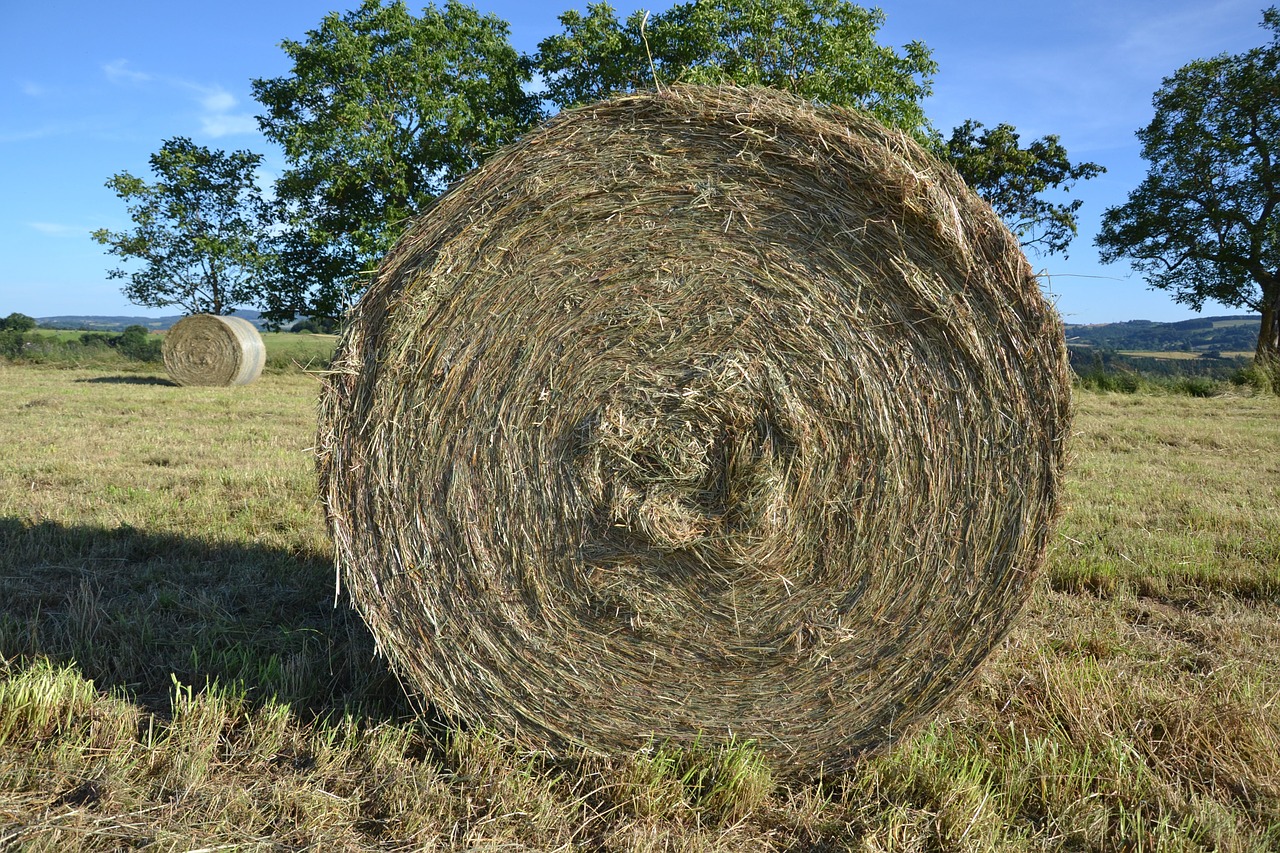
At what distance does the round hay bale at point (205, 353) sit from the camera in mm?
17984

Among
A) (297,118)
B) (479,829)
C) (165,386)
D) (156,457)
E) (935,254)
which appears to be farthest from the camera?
(297,118)

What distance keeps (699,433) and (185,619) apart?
2.82m

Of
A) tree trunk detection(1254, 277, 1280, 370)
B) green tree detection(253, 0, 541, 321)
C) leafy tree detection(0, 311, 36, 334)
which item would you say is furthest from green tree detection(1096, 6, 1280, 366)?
leafy tree detection(0, 311, 36, 334)

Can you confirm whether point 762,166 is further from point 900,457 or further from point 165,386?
point 165,386

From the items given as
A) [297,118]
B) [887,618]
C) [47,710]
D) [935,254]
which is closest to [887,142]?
[935,254]

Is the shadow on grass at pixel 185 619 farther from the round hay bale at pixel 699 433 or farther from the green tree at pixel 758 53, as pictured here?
the green tree at pixel 758 53

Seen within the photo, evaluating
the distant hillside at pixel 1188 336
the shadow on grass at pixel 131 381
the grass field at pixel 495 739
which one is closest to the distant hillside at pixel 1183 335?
the distant hillside at pixel 1188 336

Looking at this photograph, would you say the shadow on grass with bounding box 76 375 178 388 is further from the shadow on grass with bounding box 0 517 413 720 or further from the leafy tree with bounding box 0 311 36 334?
the leafy tree with bounding box 0 311 36 334

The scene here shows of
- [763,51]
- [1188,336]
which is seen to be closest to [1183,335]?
[1188,336]

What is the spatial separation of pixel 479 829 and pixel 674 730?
2.56ft

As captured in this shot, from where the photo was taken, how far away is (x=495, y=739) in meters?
3.21

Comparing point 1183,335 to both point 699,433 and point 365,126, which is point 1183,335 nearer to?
point 365,126

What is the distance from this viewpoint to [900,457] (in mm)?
3008

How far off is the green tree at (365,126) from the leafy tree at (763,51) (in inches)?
132
